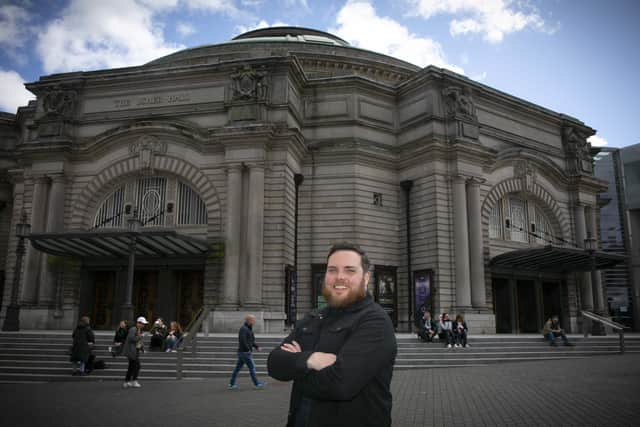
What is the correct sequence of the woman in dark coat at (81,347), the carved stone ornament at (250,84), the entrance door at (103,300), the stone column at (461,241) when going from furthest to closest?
the entrance door at (103,300) < the carved stone ornament at (250,84) < the stone column at (461,241) < the woman in dark coat at (81,347)

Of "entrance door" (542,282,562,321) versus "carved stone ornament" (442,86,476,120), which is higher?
"carved stone ornament" (442,86,476,120)

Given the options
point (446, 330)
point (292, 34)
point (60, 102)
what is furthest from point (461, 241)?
point (292, 34)

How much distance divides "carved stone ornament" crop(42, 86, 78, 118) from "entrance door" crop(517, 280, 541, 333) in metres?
27.8

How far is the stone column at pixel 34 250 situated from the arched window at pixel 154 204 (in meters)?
2.72

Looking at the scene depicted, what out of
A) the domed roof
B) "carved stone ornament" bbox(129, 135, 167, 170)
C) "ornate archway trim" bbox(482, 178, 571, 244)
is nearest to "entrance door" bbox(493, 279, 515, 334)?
"ornate archway trim" bbox(482, 178, 571, 244)

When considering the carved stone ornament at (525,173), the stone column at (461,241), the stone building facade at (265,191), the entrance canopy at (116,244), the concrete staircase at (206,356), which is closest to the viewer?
the concrete staircase at (206,356)

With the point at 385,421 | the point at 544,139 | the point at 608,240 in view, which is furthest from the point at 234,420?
the point at 608,240

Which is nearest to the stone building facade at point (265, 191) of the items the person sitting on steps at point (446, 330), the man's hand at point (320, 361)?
the person sitting on steps at point (446, 330)

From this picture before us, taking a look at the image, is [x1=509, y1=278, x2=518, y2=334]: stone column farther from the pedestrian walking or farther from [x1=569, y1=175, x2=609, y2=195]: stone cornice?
the pedestrian walking

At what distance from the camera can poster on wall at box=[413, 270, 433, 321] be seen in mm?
26391

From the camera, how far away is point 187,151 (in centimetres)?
2761

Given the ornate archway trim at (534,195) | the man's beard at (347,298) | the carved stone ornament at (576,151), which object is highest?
the carved stone ornament at (576,151)

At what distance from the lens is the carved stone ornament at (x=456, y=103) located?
1138 inches

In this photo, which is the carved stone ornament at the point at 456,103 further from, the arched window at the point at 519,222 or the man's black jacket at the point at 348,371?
the man's black jacket at the point at 348,371
